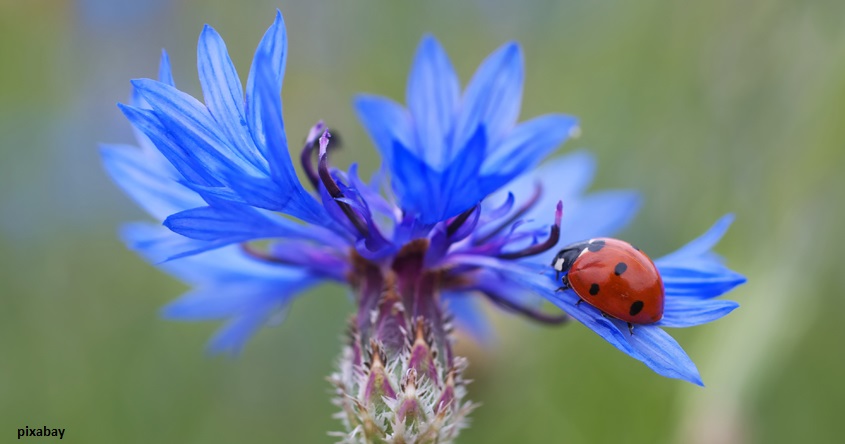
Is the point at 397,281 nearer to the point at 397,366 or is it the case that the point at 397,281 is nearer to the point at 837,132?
the point at 397,366

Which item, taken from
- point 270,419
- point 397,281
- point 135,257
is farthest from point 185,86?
point 397,281

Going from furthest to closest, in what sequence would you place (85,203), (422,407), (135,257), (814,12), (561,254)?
1. (135,257)
2. (85,203)
3. (814,12)
4. (561,254)
5. (422,407)

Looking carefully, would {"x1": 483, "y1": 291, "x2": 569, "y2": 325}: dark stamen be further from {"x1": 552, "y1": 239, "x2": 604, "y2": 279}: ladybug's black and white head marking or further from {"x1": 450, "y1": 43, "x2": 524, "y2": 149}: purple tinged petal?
{"x1": 450, "y1": 43, "x2": 524, "y2": 149}: purple tinged petal

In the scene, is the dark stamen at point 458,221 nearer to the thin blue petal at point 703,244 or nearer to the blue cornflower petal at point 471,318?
the thin blue petal at point 703,244

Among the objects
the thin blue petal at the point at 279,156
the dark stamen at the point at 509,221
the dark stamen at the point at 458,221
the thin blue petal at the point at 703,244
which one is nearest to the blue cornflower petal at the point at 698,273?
the thin blue petal at the point at 703,244

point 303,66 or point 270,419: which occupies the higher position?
point 303,66
